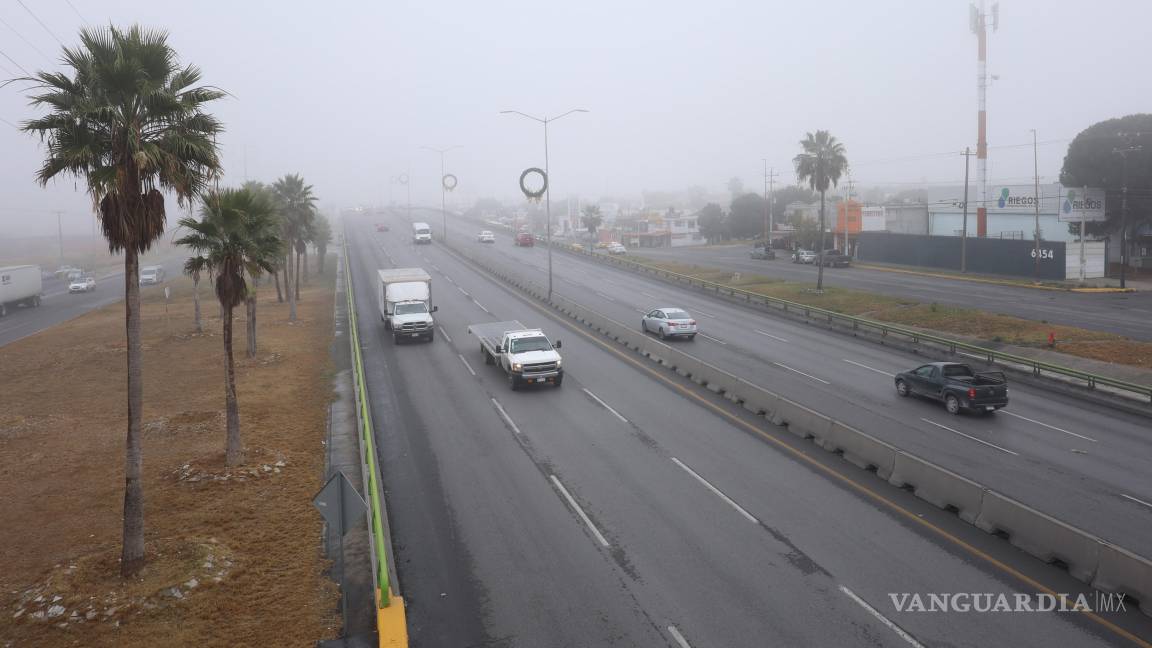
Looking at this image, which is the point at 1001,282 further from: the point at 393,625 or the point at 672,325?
the point at 393,625

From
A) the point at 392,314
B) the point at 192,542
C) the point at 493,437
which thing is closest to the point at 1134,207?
the point at 392,314

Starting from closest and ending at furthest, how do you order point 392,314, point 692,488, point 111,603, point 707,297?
point 111,603
point 692,488
point 392,314
point 707,297

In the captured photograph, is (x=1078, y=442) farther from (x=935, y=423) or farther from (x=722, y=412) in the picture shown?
(x=722, y=412)

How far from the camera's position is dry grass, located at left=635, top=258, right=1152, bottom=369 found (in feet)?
112

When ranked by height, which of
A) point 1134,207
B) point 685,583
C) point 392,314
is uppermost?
point 1134,207

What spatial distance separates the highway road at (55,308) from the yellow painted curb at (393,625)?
4533cm

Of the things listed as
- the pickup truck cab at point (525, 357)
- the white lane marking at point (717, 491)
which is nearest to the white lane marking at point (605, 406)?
the pickup truck cab at point (525, 357)

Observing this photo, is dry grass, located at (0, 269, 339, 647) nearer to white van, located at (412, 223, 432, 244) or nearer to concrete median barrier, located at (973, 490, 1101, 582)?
concrete median barrier, located at (973, 490, 1101, 582)

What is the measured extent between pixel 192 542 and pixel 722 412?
16.0m

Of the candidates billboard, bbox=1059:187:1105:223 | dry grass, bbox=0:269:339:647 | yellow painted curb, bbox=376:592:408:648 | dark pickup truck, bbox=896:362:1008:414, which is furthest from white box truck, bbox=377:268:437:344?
billboard, bbox=1059:187:1105:223

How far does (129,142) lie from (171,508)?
8.30 meters

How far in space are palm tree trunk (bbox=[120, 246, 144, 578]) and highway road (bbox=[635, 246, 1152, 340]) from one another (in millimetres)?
40074

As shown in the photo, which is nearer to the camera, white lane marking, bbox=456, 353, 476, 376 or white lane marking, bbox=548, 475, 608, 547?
white lane marking, bbox=548, 475, 608, 547

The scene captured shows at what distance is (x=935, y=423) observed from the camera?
79.5 ft
